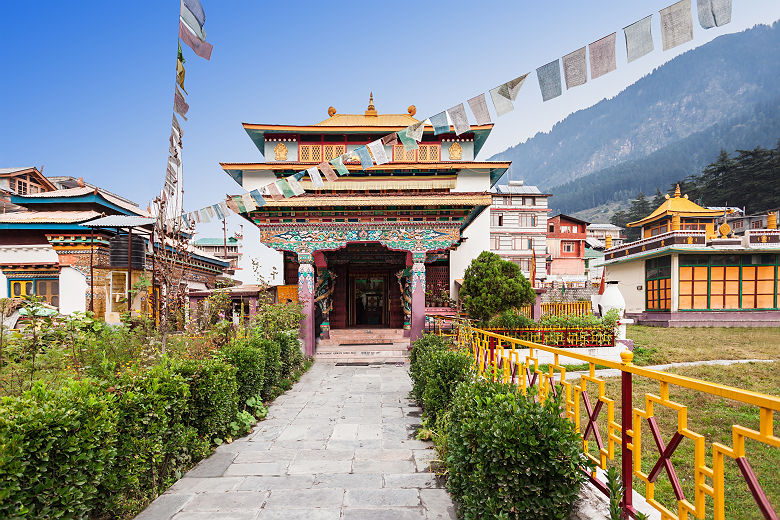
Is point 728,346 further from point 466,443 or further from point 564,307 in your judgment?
point 466,443

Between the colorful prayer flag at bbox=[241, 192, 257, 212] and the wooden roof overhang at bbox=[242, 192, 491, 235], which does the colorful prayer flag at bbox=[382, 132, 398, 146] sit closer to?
the colorful prayer flag at bbox=[241, 192, 257, 212]

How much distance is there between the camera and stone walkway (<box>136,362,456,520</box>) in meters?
3.83

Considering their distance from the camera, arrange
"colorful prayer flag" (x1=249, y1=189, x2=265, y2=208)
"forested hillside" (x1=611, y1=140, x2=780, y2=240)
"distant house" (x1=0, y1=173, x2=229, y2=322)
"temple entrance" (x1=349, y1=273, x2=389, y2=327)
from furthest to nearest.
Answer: "forested hillside" (x1=611, y1=140, x2=780, y2=240) → "distant house" (x1=0, y1=173, x2=229, y2=322) → "temple entrance" (x1=349, y1=273, x2=389, y2=327) → "colorful prayer flag" (x1=249, y1=189, x2=265, y2=208)

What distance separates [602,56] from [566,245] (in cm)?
5004

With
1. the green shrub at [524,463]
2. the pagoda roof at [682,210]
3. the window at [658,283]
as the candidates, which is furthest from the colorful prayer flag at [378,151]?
the pagoda roof at [682,210]

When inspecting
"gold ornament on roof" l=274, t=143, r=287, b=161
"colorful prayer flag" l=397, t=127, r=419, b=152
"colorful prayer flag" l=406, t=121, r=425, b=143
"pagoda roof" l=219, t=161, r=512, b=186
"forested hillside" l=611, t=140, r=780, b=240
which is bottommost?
"colorful prayer flag" l=397, t=127, r=419, b=152

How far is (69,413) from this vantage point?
3.00 m

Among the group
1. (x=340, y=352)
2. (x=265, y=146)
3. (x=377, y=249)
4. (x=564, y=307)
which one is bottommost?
(x=340, y=352)

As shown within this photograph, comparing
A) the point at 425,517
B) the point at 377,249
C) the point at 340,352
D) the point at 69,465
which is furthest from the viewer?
the point at 377,249

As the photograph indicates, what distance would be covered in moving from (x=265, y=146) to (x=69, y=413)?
60.2 ft

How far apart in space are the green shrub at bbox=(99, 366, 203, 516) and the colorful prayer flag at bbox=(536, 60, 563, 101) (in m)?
5.10

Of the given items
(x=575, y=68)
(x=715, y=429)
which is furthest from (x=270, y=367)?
(x=715, y=429)

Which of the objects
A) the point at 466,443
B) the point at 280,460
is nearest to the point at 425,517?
the point at 466,443

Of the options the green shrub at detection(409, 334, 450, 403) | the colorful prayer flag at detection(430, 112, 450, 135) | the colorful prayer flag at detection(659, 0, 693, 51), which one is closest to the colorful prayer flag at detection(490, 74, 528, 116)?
the colorful prayer flag at detection(430, 112, 450, 135)
